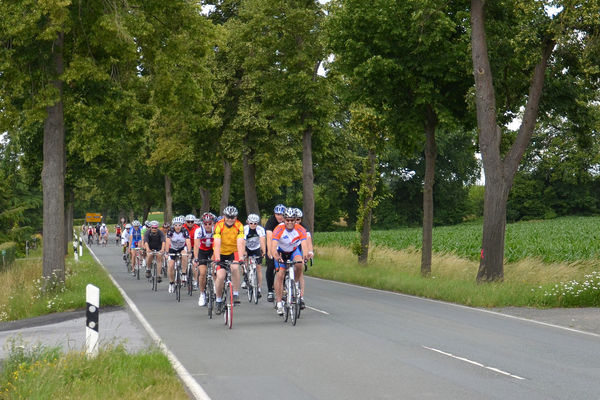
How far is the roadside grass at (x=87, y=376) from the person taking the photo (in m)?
7.32

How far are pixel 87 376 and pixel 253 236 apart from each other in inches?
367

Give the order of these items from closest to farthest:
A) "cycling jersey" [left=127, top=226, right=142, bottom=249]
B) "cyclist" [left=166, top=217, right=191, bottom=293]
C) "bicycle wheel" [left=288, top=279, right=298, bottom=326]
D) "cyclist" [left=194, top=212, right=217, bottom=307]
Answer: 1. "bicycle wheel" [left=288, top=279, right=298, bottom=326]
2. "cyclist" [left=194, top=212, right=217, bottom=307]
3. "cyclist" [left=166, top=217, right=191, bottom=293]
4. "cycling jersey" [left=127, top=226, right=142, bottom=249]

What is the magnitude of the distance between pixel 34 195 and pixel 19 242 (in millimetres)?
24713

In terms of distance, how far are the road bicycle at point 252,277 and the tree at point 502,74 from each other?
561cm

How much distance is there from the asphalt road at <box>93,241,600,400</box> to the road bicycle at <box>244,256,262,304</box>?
1.33m

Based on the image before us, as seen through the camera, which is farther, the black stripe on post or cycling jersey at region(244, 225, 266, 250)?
cycling jersey at region(244, 225, 266, 250)

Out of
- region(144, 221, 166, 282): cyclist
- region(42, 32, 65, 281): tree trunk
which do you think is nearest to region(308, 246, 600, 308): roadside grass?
region(144, 221, 166, 282): cyclist

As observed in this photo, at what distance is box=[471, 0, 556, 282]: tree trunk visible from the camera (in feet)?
61.5

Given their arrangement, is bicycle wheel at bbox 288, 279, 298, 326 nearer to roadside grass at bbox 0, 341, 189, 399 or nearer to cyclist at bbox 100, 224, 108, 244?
roadside grass at bbox 0, 341, 189, 399

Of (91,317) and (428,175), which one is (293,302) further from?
(428,175)

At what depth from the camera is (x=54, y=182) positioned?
59.1ft

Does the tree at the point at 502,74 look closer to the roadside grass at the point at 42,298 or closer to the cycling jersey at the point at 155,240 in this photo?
the roadside grass at the point at 42,298

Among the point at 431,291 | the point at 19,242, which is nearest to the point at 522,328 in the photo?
the point at 431,291

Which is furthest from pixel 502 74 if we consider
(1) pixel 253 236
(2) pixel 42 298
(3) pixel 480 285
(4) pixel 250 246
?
(2) pixel 42 298
